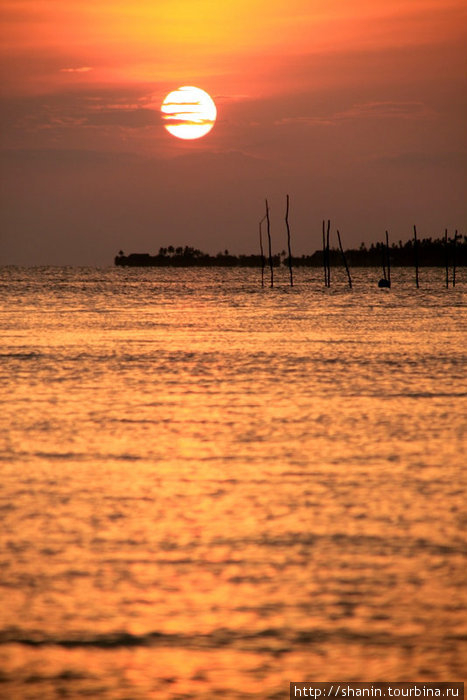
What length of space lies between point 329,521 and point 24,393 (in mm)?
12257

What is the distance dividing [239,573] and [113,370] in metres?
18.1

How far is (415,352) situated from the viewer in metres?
30.3

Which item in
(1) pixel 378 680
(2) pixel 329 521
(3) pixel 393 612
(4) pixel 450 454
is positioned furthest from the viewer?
(4) pixel 450 454

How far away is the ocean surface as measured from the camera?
19.4 feet

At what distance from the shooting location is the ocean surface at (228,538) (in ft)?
19.4

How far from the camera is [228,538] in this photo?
877 cm

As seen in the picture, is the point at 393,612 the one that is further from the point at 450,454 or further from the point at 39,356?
the point at 39,356

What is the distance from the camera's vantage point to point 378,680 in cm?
561

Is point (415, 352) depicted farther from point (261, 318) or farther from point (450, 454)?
point (261, 318)

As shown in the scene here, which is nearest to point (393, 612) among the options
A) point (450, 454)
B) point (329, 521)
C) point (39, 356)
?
point (329, 521)

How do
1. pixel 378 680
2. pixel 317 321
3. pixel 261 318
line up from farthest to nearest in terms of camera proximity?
1. pixel 261 318
2. pixel 317 321
3. pixel 378 680

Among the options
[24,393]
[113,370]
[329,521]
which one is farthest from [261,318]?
[329,521]

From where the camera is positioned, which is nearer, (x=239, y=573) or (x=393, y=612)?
(x=393, y=612)

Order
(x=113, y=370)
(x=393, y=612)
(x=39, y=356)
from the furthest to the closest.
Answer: (x=39, y=356)
(x=113, y=370)
(x=393, y=612)
